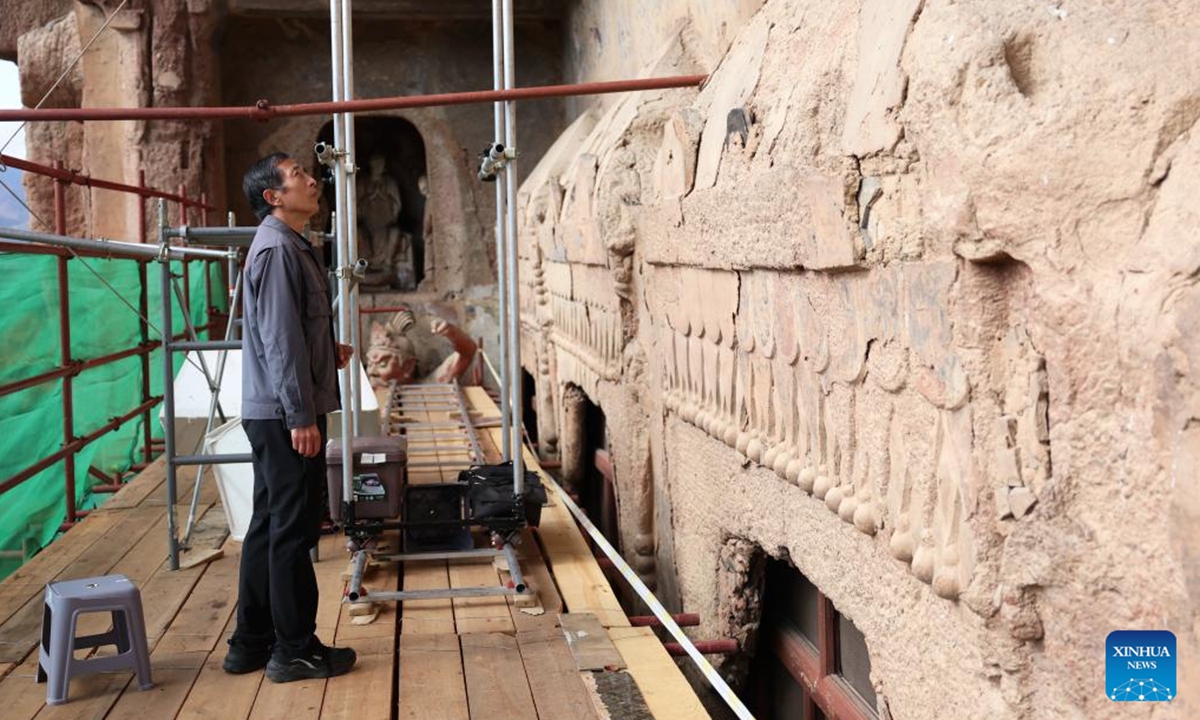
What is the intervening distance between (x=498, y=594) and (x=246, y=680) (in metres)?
0.89

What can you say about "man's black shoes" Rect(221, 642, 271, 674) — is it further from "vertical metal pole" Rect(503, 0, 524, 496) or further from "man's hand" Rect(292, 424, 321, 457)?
"vertical metal pole" Rect(503, 0, 524, 496)

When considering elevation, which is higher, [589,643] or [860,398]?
[860,398]

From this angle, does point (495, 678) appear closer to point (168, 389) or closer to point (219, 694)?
point (219, 694)

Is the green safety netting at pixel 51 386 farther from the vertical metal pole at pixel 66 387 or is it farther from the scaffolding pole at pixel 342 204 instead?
the scaffolding pole at pixel 342 204

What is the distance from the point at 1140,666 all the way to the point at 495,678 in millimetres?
1925

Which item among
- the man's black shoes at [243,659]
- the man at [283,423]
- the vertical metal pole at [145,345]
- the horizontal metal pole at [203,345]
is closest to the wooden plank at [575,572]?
the man at [283,423]

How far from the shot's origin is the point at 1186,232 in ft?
5.03

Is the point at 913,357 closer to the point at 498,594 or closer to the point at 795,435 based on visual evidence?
the point at 795,435

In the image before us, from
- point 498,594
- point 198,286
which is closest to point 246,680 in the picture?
point 498,594

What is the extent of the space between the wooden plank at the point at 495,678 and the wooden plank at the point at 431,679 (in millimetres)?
25

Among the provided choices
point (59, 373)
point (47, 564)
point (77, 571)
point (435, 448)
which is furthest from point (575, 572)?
point (435, 448)

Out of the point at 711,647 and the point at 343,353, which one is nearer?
the point at 711,647

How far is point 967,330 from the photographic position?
1968mm

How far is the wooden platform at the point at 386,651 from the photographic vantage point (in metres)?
2.97
